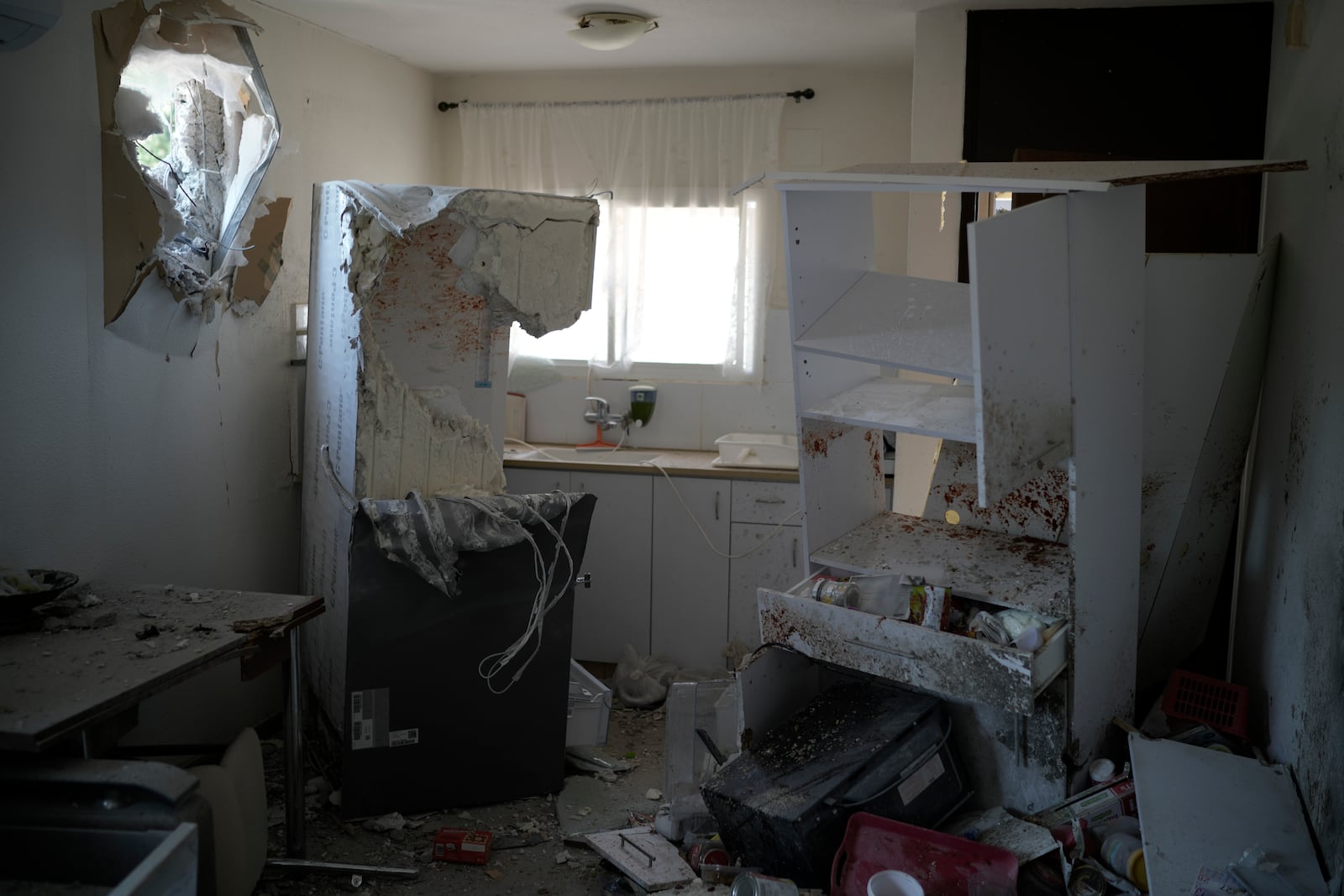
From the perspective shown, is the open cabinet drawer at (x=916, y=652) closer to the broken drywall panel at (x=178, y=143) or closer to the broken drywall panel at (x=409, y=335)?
the broken drywall panel at (x=409, y=335)

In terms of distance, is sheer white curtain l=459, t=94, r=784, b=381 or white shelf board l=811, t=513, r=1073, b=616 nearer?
white shelf board l=811, t=513, r=1073, b=616

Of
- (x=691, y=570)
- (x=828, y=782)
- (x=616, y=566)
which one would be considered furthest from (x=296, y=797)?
(x=691, y=570)

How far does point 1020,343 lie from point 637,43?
233cm

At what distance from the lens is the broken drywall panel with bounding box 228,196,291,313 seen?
10.0 feet

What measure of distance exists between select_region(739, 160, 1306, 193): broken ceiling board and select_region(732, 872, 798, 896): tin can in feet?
4.63

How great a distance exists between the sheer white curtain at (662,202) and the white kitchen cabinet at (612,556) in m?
0.66

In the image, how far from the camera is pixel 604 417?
167 inches

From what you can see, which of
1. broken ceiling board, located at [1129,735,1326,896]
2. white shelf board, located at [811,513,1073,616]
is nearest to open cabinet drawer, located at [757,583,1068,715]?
white shelf board, located at [811,513,1073,616]

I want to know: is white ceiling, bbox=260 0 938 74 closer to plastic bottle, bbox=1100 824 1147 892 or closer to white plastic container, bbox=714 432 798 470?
white plastic container, bbox=714 432 798 470

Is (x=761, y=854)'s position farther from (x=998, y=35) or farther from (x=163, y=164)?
(x=998, y=35)

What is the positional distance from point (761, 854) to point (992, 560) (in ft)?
2.78

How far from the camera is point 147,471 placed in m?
2.78

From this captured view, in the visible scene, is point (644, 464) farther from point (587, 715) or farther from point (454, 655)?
point (454, 655)

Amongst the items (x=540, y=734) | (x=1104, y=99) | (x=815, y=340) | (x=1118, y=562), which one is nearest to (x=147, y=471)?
(x=540, y=734)
